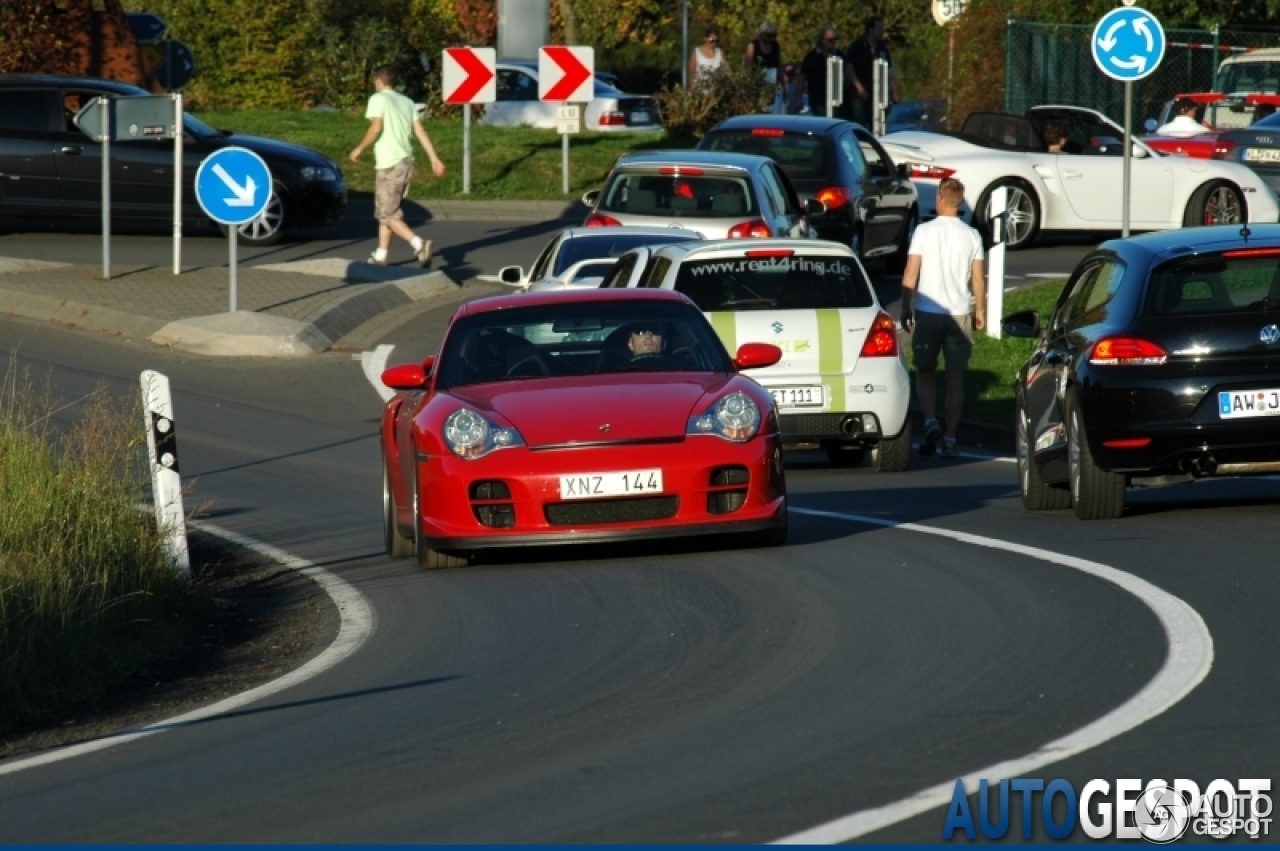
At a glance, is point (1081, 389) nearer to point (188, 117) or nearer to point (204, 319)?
point (204, 319)

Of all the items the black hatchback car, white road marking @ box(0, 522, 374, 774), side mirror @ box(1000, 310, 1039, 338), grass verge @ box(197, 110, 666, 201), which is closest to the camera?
white road marking @ box(0, 522, 374, 774)

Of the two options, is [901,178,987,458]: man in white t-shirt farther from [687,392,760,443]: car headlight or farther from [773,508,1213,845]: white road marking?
[687,392,760,443]: car headlight

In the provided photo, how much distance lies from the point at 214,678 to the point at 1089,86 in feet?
120

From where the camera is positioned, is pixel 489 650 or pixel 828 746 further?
pixel 489 650

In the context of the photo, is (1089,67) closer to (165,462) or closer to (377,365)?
(377,365)

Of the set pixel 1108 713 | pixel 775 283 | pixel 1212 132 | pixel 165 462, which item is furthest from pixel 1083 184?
pixel 1108 713

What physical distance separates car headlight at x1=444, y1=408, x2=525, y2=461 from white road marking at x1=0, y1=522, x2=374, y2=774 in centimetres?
82

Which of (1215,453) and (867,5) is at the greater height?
(867,5)

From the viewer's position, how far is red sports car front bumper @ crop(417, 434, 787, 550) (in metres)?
10.8

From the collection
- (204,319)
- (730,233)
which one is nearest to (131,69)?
(204,319)

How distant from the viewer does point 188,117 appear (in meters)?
27.5

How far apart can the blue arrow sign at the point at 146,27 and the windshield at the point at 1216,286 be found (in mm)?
24624

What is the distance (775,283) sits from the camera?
15.6 m

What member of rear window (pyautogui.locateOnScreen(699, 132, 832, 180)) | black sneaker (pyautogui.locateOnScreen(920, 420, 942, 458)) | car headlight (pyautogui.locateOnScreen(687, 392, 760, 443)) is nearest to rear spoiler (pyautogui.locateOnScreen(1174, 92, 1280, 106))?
rear window (pyautogui.locateOnScreen(699, 132, 832, 180))
